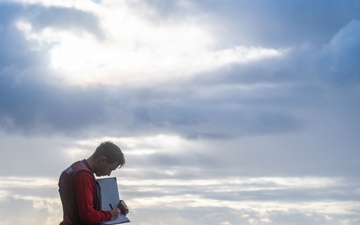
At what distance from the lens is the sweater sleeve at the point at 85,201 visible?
→ 10828mm

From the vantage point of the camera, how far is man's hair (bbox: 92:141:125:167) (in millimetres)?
10836

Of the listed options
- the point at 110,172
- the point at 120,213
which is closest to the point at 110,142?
the point at 110,172

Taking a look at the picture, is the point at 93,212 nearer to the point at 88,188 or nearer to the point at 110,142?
the point at 88,188

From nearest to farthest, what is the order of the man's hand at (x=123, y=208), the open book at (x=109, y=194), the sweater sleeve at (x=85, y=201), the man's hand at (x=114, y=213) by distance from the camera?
the sweater sleeve at (x=85, y=201) < the man's hand at (x=114, y=213) < the open book at (x=109, y=194) < the man's hand at (x=123, y=208)

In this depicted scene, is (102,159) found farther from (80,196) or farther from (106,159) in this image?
(80,196)

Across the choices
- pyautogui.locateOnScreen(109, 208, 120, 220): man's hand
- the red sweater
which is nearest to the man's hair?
the red sweater

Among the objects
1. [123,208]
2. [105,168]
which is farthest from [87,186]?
[123,208]

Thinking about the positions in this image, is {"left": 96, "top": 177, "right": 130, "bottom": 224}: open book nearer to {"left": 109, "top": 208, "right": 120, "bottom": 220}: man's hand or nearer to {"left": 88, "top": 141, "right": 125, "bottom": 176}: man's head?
{"left": 109, "top": 208, "right": 120, "bottom": 220}: man's hand

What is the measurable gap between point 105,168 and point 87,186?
0.35 metres

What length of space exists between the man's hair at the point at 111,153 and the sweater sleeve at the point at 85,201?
364mm

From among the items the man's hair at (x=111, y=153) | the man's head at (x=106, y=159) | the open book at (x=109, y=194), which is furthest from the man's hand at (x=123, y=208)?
the man's hair at (x=111, y=153)

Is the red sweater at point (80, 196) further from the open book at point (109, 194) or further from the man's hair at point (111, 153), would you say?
the man's hair at point (111, 153)

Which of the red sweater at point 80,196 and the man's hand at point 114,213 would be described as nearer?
the red sweater at point 80,196

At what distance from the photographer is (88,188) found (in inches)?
430
